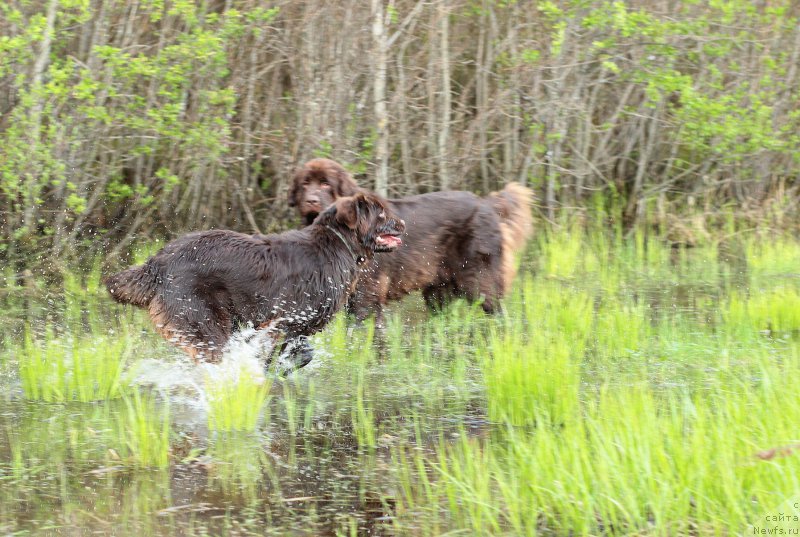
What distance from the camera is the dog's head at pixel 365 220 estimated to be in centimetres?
552

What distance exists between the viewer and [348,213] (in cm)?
551

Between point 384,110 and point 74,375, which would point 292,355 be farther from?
point 384,110

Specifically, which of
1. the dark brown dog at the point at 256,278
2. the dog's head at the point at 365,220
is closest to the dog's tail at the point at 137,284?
the dark brown dog at the point at 256,278

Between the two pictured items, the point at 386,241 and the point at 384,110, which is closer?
the point at 386,241

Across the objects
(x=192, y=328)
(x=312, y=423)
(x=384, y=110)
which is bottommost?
(x=312, y=423)

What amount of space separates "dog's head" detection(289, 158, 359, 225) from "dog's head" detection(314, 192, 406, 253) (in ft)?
2.88

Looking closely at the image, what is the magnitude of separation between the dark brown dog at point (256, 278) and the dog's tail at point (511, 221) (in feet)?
5.69

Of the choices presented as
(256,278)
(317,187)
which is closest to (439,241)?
(317,187)

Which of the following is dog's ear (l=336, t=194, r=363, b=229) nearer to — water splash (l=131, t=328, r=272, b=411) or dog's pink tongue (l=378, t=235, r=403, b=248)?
dog's pink tongue (l=378, t=235, r=403, b=248)

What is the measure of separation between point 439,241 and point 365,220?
152 centimetres

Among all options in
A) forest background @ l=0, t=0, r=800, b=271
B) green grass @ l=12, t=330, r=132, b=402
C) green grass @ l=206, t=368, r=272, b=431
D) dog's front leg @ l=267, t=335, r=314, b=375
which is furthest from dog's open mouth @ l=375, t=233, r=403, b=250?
forest background @ l=0, t=0, r=800, b=271

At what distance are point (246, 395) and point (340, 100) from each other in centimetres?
470

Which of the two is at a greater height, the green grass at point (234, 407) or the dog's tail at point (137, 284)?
the dog's tail at point (137, 284)

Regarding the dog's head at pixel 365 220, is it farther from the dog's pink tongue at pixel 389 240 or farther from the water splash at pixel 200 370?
the water splash at pixel 200 370
